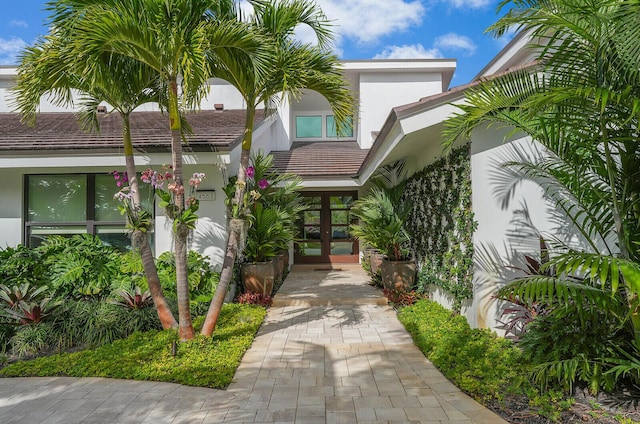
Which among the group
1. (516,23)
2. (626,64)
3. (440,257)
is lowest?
(440,257)

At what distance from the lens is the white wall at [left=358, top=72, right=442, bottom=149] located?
47.8 ft

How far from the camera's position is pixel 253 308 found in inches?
277

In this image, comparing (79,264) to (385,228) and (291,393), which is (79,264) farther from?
(385,228)

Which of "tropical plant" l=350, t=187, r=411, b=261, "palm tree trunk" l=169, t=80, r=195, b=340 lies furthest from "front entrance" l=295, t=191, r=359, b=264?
"palm tree trunk" l=169, t=80, r=195, b=340

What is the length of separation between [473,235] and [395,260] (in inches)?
107

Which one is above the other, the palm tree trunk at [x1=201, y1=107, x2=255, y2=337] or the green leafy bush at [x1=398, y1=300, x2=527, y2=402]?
the palm tree trunk at [x1=201, y1=107, x2=255, y2=337]

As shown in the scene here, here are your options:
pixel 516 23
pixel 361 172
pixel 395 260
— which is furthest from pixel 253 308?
pixel 516 23

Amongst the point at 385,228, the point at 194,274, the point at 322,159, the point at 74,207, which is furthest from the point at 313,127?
the point at 194,274

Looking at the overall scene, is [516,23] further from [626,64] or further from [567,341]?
[567,341]

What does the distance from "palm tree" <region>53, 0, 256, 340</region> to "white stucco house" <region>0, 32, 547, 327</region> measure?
253 centimetres

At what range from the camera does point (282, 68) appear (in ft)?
15.2

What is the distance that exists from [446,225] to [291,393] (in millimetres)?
4331

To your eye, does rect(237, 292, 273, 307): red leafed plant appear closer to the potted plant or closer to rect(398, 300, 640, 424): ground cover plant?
the potted plant

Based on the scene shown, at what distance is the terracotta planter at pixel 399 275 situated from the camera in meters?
7.89
